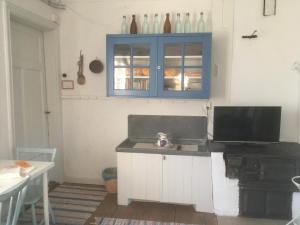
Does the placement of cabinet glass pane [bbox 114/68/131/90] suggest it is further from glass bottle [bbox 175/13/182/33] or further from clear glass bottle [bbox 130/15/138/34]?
glass bottle [bbox 175/13/182/33]

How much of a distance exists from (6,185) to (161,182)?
1.54 metres

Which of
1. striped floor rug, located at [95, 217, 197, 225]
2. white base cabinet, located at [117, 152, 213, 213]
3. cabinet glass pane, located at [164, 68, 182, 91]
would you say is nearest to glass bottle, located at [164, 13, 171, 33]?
cabinet glass pane, located at [164, 68, 182, 91]

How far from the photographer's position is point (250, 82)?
275cm

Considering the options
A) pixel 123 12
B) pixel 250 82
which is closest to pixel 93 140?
pixel 123 12

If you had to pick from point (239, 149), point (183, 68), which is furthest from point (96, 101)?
point (239, 149)

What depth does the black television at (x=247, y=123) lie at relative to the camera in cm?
262

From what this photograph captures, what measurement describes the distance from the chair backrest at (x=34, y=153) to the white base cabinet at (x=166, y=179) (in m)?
0.74

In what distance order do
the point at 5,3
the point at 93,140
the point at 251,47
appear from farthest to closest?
1. the point at 93,140
2. the point at 251,47
3. the point at 5,3

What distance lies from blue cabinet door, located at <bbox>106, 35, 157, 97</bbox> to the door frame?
2.72 feet

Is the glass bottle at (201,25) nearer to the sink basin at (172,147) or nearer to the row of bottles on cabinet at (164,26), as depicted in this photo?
the row of bottles on cabinet at (164,26)

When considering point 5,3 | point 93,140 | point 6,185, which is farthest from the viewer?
point 93,140

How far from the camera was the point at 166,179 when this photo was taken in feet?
8.96

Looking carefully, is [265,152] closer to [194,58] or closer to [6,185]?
[194,58]

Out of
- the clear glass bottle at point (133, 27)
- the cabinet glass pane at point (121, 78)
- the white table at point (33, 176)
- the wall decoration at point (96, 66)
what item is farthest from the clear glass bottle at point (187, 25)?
the white table at point (33, 176)
